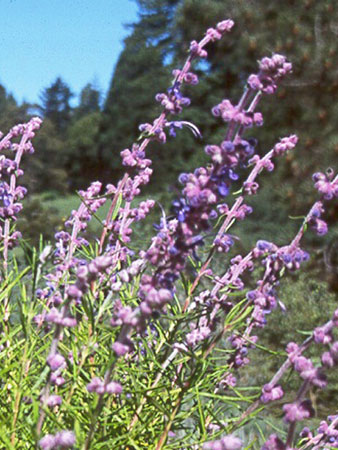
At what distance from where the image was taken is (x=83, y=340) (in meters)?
1.06

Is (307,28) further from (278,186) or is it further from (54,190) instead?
(54,190)

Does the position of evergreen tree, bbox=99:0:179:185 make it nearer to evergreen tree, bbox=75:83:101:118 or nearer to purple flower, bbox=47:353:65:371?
evergreen tree, bbox=75:83:101:118

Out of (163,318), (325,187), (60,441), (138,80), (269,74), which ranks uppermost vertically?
(138,80)

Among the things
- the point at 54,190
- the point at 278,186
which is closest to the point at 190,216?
the point at 278,186

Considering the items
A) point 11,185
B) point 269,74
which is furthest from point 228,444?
point 11,185

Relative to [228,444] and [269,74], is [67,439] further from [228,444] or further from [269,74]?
[269,74]

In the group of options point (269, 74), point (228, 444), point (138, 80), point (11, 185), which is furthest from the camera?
point (138, 80)

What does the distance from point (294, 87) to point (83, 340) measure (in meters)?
6.40

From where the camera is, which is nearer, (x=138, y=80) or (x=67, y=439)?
(x=67, y=439)

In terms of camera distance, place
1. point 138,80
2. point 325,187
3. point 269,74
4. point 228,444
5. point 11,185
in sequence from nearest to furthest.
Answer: point 228,444 → point 269,74 → point 325,187 → point 11,185 → point 138,80

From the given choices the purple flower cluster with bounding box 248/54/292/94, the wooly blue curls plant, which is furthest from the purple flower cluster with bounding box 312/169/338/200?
the purple flower cluster with bounding box 248/54/292/94

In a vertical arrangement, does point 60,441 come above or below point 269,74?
below

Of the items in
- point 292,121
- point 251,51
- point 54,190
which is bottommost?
point 54,190

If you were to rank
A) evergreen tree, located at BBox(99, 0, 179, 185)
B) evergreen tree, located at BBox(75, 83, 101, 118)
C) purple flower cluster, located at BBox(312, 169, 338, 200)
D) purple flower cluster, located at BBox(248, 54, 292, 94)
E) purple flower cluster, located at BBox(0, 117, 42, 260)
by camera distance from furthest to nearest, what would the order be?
evergreen tree, located at BBox(75, 83, 101, 118) < evergreen tree, located at BBox(99, 0, 179, 185) < purple flower cluster, located at BBox(0, 117, 42, 260) < purple flower cluster, located at BBox(312, 169, 338, 200) < purple flower cluster, located at BBox(248, 54, 292, 94)
